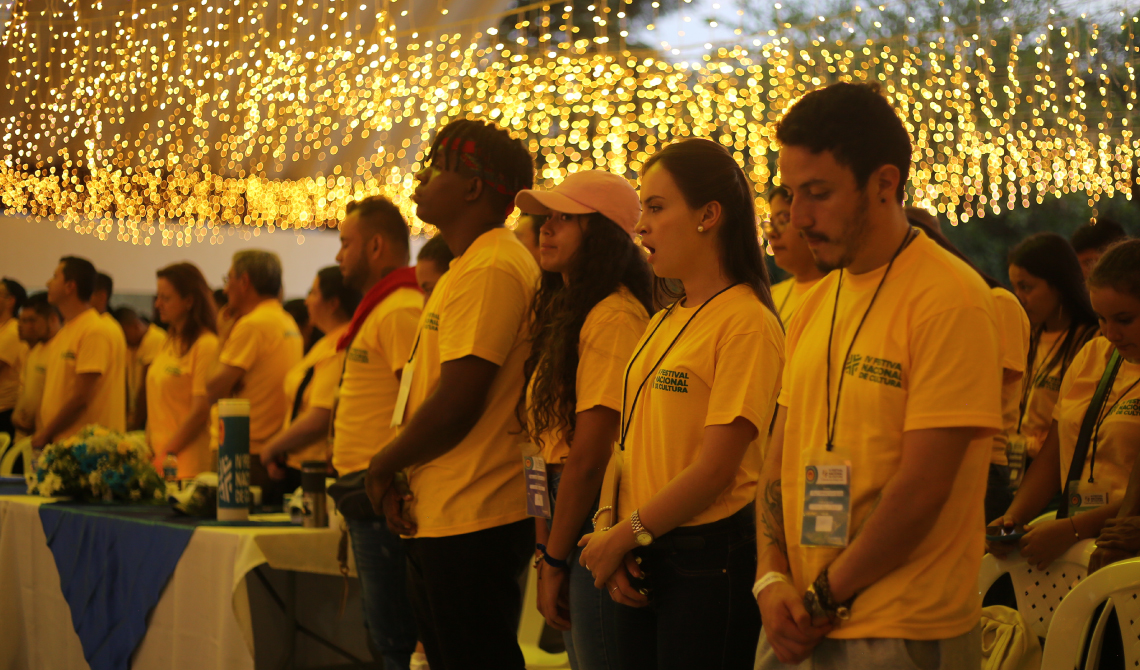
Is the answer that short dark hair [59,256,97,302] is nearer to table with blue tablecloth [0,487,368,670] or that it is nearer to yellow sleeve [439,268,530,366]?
table with blue tablecloth [0,487,368,670]

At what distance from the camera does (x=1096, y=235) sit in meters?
3.42

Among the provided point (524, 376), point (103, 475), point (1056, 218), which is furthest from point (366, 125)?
point (1056, 218)

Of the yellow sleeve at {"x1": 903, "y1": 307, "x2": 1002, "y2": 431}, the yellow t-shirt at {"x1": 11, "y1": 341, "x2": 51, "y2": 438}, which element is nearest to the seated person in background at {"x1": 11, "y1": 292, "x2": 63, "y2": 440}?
the yellow t-shirt at {"x1": 11, "y1": 341, "x2": 51, "y2": 438}

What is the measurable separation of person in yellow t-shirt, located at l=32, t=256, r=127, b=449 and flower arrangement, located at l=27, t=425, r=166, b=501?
3.48 feet

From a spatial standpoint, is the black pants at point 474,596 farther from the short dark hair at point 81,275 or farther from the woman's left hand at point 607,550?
the short dark hair at point 81,275

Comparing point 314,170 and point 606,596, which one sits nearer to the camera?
point 606,596

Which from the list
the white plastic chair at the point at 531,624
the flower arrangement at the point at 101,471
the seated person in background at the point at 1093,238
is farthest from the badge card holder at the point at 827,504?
the flower arrangement at the point at 101,471

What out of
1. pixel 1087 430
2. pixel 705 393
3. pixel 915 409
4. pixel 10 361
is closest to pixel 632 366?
pixel 705 393

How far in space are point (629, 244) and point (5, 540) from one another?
3.03 metres

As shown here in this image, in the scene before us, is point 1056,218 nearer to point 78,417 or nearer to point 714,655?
point 78,417

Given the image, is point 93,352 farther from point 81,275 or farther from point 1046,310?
point 1046,310

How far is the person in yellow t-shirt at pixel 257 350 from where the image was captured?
12.3ft

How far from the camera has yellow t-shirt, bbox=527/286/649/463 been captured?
1830 millimetres

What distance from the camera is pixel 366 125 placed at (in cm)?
734
